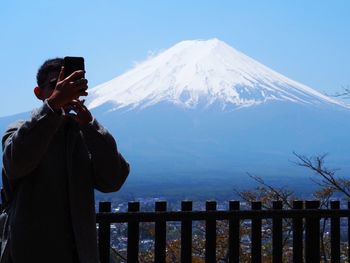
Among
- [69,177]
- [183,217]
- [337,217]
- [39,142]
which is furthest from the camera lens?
[337,217]

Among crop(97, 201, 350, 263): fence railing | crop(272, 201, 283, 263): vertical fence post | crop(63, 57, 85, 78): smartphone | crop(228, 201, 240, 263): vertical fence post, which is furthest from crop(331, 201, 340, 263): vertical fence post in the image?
crop(63, 57, 85, 78): smartphone

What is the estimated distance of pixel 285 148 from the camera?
18700 centimetres

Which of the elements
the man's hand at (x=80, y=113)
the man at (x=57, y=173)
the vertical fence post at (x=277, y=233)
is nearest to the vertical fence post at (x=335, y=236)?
the vertical fence post at (x=277, y=233)

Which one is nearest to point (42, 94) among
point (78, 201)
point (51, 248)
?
point (78, 201)

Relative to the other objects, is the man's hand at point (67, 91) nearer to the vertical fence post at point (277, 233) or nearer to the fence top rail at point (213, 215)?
the fence top rail at point (213, 215)

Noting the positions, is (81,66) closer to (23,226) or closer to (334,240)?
(23,226)

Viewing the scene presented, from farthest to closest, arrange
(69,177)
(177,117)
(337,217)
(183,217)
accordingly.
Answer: (177,117), (337,217), (183,217), (69,177)

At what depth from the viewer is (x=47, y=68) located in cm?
311

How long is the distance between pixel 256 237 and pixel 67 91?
340 cm

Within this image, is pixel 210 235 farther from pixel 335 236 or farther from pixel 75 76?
pixel 75 76

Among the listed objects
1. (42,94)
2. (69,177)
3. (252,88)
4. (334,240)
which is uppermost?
(252,88)

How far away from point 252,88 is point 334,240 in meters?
183

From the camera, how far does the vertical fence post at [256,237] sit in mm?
5707

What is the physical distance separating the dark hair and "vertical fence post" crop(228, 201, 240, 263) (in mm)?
2868
